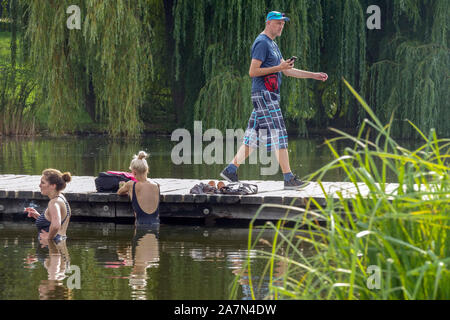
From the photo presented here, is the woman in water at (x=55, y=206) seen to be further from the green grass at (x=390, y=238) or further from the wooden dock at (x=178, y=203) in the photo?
the green grass at (x=390, y=238)

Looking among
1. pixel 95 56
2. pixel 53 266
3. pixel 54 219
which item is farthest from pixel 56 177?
pixel 95 56

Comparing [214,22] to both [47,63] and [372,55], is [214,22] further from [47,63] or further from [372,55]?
[372,55]

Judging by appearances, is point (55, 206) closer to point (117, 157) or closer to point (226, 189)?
point (226, 189)

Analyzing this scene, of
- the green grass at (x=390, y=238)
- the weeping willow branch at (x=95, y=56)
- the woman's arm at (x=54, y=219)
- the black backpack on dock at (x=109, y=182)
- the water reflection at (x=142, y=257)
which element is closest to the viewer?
the green grass at (x=390, y=238)

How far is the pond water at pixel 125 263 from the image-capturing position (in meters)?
5.67

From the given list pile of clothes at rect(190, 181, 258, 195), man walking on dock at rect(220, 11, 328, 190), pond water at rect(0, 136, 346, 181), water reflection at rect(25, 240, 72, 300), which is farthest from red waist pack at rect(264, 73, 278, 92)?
pond water at rect(0, 136, 346, 181)

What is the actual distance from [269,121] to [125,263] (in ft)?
9.28

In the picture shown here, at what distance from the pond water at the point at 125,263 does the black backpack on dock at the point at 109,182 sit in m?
0.40

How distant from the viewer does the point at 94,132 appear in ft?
82.2

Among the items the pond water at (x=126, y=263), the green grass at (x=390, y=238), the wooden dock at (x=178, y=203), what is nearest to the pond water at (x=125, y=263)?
the pond water at (x=126, y=263)

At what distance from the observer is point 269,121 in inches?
357

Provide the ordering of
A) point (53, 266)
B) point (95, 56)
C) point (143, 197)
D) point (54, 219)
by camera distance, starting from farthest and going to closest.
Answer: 1. point (95, 56)
2. point (143, 197)
3. point (54, 219)
4. point (53, 266)

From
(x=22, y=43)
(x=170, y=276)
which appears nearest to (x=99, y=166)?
(x=22, y=43)

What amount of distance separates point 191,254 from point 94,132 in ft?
59.4
